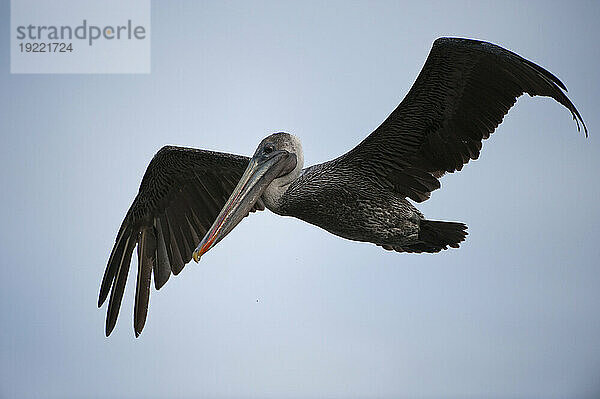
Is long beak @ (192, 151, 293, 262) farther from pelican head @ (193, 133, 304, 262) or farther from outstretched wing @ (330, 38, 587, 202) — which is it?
outstretched wing @ (330, 38, 587, 202)

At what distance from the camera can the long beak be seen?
4742mm

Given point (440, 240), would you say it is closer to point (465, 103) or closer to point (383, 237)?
point (383, 237)

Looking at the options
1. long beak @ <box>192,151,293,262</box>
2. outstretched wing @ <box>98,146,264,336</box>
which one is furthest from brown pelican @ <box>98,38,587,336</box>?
outstretched wing @ <box>98,146,264,336</box>

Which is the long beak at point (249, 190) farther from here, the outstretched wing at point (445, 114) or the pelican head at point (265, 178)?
the outstretched wing at point (445, 114)

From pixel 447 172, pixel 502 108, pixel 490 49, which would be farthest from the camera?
pixel 447 172

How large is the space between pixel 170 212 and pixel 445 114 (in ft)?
8.26

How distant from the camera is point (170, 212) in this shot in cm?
607

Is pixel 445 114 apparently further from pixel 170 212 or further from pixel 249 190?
pixel 170 212

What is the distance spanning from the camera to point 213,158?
587 cm

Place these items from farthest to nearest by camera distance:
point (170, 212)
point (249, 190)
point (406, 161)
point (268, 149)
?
1. point (170, 212)
2. point (406, 161)
3. point (268, 149)
4. point (249, 190)

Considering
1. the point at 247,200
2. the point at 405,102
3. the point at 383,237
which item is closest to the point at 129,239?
the point at 247,200

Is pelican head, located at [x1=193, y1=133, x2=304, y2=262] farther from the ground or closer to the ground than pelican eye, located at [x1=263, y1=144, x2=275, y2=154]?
closer to the ground

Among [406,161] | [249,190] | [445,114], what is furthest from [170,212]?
[445,114]

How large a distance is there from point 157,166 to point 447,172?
2427 millimetres
